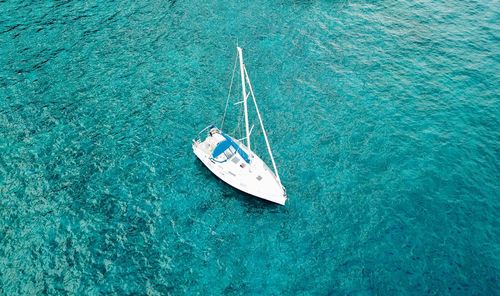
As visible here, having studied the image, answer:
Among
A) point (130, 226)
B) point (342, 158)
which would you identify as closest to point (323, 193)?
point (342, 158)

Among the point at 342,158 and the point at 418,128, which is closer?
the point at 342,158

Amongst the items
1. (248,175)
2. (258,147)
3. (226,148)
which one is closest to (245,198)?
(248,175)

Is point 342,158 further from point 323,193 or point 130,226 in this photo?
point 130,226

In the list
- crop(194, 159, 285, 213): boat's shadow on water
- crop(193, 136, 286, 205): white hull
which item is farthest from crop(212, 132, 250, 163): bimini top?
crop(194, 159, 285, 213): boat's shadow on water

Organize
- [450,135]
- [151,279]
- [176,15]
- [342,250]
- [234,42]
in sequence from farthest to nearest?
[176,15], [234,42], [450,135], [342,250], [151,279]

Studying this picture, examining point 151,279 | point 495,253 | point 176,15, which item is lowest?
point 151,279

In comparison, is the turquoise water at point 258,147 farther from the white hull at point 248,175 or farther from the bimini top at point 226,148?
the bimini top at point 226,148

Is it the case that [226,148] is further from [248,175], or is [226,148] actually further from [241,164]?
[248,175]

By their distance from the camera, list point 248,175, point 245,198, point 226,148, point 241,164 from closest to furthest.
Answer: point 248,175 < point 245,198 < point 241,164 < point 226,148
